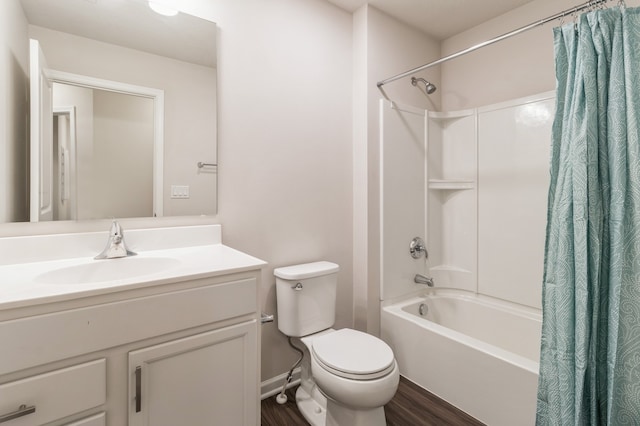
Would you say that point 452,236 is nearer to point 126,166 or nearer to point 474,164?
point 474,164

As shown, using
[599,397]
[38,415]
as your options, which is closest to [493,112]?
[599,397]

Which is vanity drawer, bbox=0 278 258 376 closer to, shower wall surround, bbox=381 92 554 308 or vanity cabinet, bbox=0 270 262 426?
vanity cabinet, bbox=0 270 262 426

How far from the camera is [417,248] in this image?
2.41 m

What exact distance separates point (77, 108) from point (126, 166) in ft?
0.96

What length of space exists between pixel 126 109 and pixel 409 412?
2.13 metres

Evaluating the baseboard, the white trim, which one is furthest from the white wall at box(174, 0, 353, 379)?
the white trim

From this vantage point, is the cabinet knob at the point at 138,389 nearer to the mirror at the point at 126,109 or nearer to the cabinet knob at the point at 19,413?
the cabinet knob at the point at 19,413

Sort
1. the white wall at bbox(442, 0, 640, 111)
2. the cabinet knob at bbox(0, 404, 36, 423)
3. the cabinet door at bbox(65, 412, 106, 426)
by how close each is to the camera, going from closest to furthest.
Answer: the cabinet knob at bbox(0, 404, 36, 423)
the cabinet door at bbox(65, 412, 106, 426)
the white wall at bbox(442, 0, 640, 111)

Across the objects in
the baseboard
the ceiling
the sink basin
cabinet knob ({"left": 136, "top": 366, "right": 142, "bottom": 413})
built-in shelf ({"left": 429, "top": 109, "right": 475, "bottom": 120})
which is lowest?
the baseboard

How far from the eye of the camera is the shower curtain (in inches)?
40.3

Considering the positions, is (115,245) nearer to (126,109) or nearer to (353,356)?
(126,109)

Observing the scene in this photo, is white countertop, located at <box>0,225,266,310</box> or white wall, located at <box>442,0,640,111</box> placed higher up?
white wall, located at <box>442,0,640,111</box>

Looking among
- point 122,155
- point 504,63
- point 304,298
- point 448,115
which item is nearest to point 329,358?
point 304,298

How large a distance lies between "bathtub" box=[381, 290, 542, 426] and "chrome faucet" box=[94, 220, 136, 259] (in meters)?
1.61
